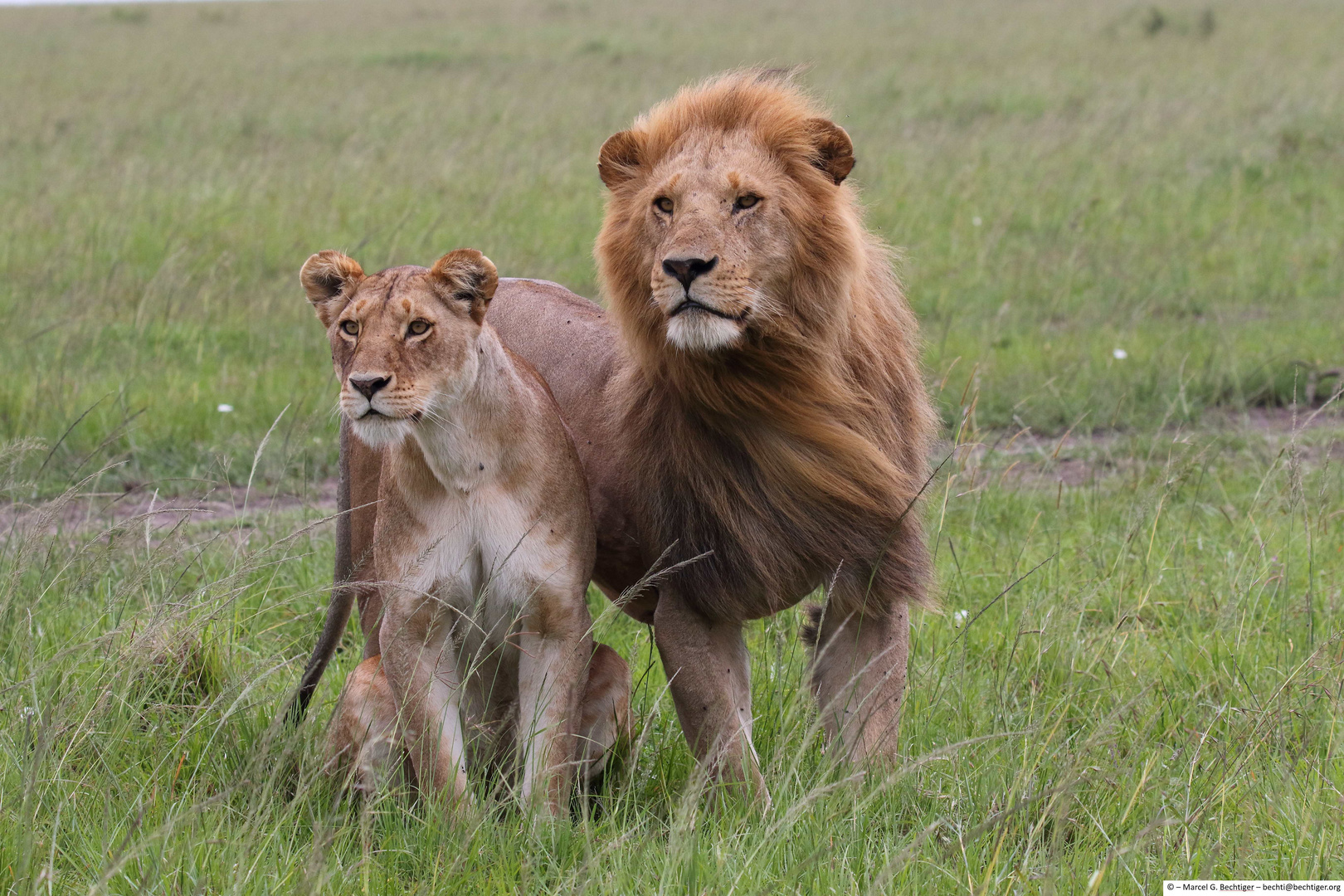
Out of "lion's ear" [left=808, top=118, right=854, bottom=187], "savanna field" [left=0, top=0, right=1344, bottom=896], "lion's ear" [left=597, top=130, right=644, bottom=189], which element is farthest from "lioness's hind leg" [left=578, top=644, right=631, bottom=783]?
"lion's ear" [left=808, top=118, right=854, bottom=187]

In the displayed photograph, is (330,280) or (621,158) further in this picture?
(621,158)

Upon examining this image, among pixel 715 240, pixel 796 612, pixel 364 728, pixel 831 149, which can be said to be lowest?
pixel 796 612

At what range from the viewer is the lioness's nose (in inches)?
103

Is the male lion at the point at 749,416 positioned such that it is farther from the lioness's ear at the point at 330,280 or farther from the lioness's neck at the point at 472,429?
the lioness's ear at the point at 330,280

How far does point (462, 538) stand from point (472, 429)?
0.74ft

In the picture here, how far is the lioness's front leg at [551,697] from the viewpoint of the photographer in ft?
9.39

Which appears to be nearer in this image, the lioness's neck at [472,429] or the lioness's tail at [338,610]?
the lioness's neck at [472,429]

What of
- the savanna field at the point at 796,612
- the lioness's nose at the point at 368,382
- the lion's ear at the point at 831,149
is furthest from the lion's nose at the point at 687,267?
the savanna field at the point at 796,612

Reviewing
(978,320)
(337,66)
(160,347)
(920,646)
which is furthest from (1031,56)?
(920,646)

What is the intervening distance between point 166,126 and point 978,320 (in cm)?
977

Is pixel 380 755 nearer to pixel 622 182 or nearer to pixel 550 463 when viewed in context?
pixel 550 463

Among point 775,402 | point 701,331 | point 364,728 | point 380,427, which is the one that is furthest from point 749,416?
point 364,728

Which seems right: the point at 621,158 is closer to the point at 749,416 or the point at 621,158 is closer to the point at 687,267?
the point at 687,267

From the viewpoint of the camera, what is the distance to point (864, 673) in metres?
3.14
